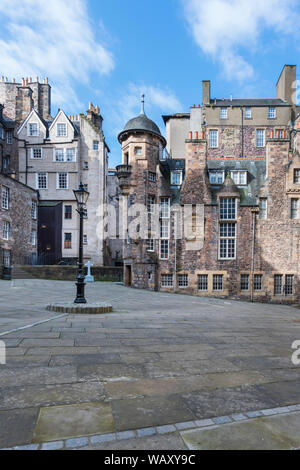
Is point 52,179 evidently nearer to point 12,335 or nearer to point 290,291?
point 290,291

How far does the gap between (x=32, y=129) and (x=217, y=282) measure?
1210 inches

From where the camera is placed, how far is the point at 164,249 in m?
25.7

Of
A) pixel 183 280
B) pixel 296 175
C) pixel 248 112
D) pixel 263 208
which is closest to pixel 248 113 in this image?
pixel 248 112

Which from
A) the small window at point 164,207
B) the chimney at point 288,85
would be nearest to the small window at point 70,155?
the small window at point 164,207

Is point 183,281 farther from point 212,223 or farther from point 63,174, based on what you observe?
point 63,174

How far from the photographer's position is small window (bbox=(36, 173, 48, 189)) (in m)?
37.4

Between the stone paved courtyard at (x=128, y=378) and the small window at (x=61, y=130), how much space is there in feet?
116

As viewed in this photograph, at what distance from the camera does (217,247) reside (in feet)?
82.6

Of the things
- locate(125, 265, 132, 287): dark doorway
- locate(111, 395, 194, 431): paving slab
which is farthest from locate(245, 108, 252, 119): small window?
locate(111, 395, 194, 431): paving slab

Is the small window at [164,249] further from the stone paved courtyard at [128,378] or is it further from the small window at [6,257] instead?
Answer: the stone paved courtyard at [128,378]

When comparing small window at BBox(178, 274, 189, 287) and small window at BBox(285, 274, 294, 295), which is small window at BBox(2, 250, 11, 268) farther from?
small window at BBox(285, 274, 294, 295)

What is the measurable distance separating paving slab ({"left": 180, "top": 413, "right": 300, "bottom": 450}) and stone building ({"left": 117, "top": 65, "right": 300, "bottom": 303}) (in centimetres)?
2229

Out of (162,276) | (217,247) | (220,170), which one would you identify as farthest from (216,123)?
(162,276)

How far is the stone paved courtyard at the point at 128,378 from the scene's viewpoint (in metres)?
2.93
